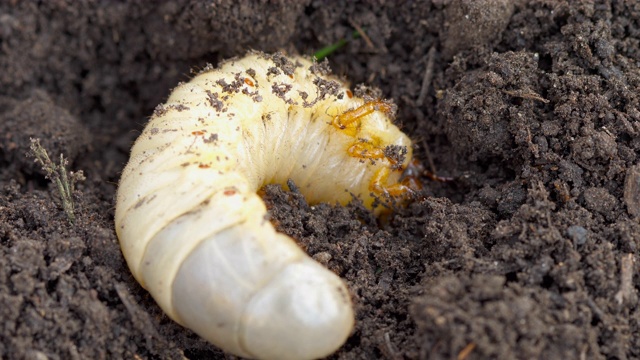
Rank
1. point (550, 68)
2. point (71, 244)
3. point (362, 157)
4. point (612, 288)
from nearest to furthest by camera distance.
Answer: point (612, 288) < point (71, 244) < point (550, 68) < point (362, 157)

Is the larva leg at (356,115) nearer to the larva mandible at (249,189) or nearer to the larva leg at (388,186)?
the larva mandible at (249,189)

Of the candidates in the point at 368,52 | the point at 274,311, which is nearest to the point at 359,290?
the point at 274,311

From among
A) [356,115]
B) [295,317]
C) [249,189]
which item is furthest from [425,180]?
[295,317]

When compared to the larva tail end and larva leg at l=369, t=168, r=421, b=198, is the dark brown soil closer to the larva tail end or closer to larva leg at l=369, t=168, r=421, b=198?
larva leg at l=369, t=168, r=421, b=198

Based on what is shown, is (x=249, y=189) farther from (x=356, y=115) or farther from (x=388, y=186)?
(x=388, y=186)

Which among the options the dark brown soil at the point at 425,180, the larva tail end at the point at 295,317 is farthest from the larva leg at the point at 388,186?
the larva tail end at the point at 295,317

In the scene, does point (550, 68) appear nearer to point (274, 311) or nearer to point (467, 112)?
point (467, 112)
